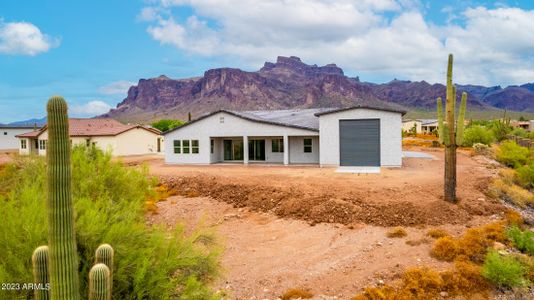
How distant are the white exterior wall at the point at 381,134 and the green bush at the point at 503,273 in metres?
15.6

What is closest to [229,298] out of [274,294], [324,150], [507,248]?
[274,294]

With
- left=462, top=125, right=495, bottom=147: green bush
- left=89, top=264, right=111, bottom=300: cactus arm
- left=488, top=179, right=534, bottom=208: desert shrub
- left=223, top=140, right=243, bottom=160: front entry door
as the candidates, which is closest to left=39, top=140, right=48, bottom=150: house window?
left=223, top=140, right=243, bottom=160: front entry door

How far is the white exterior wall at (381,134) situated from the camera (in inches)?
1022

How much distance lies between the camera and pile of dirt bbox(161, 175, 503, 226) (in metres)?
15.2

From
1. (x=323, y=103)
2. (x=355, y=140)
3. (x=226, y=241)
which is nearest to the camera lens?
(x=226, y=241)

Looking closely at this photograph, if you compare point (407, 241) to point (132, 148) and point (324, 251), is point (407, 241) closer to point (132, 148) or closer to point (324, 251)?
point (324, 251)

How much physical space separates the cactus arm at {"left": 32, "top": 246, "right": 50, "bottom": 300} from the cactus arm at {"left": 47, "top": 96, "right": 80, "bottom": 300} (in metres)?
0.47

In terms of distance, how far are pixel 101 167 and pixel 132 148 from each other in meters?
34.1

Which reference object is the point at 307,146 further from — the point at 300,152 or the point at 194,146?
the point at 194,146

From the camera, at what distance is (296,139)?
30.3 meters

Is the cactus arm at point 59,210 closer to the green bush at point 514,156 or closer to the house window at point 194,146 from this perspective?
the house window at point 194,146

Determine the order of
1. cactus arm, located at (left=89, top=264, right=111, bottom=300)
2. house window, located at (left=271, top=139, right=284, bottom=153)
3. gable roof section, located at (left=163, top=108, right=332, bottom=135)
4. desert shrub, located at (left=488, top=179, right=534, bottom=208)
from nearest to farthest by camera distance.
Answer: cactus arm, located at (left=89, top=264, right=111, bottom=300) → desert shrub, located at (left=488, top=179, right=534, bottom=208) → gable roof section, located at (left=163, top=108, right=332, bottom=135) → house window, located at (left=271, top=139, right=284, bottom=153)

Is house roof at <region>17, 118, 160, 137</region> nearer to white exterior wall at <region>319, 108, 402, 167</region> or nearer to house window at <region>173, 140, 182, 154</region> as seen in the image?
house window at <region>173, 140, 182, 154</region>

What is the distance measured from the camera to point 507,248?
41.3 ft
